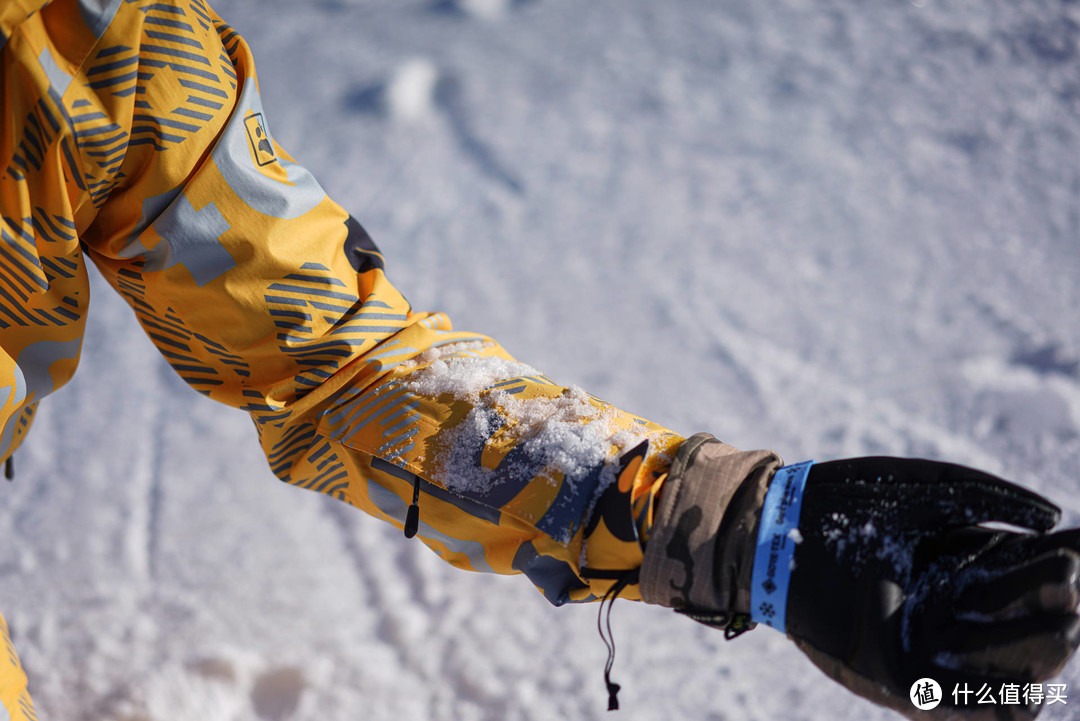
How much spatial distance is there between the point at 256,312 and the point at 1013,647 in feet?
1.62

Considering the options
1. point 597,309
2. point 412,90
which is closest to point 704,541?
point 597,309

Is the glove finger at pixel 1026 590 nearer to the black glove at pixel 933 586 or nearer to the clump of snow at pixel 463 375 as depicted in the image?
the black glove at pixel 933 586

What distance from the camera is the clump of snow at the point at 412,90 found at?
144 centimetres

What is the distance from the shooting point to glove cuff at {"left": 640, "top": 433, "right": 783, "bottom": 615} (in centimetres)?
44

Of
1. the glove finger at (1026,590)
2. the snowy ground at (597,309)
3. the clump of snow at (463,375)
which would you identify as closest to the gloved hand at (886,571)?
the glove finger at (1026,590)

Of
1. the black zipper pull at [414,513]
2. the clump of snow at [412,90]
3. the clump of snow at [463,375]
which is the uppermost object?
the clump of snow at [463,375]

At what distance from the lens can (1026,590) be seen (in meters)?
0.39

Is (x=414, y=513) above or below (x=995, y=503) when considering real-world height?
below

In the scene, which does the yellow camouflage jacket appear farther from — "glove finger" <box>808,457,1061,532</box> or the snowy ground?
the snowy ground

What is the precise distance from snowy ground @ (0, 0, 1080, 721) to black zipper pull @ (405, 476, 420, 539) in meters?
0.27

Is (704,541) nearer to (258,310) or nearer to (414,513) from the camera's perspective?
(414,513)

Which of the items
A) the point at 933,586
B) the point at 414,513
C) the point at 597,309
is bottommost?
the point at 597,309

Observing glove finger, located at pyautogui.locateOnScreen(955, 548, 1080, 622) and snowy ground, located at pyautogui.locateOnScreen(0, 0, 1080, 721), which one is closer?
glove finger, located at pyautogui.locateOnScreen(955, 548, 1080, 622)

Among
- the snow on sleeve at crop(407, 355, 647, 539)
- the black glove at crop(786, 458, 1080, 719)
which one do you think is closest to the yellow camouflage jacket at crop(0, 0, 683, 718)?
the snow on sleeve at crop(407, 355, 647, 539)
